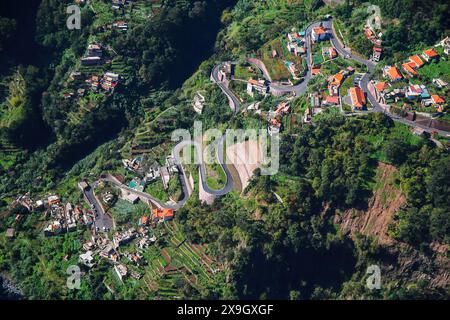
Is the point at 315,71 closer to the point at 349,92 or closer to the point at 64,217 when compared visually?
the point at 349,92

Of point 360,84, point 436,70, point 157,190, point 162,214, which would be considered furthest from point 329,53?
point 162,214

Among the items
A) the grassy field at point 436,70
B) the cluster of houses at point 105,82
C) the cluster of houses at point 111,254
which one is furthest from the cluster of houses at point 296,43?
the cluster of houses at point 111,254

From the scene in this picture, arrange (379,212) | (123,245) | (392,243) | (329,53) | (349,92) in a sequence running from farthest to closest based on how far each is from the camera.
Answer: (329,53), (349,92), (123,245), (379,212), (392,243)

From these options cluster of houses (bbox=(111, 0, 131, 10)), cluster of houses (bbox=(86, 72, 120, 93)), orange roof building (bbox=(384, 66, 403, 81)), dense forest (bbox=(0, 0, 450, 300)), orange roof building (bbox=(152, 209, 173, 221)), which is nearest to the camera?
dense forest (bbox=(0, 0, 450, 300))

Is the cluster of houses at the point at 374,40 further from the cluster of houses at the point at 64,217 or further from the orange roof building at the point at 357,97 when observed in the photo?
the cluster of houses at the point at 64,217

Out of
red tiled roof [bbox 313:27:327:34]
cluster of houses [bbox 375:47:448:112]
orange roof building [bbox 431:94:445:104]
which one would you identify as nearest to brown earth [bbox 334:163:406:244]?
cluster of houses [bbox 375:47:448:112]

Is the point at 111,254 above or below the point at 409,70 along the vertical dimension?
below

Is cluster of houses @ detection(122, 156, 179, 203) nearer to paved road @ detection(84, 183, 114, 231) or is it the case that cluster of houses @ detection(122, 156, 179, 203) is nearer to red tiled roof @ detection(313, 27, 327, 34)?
paved road @ detection(84, 183, 114, 231)

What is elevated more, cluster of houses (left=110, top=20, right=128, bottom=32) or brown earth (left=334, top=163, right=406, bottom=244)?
cluster of houses (left=110, top=20, right=128, bottom=32)
